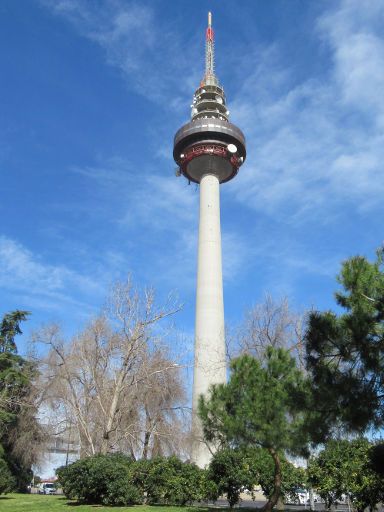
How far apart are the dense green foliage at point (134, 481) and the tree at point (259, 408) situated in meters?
5.69

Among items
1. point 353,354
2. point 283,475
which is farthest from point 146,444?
point 353,354

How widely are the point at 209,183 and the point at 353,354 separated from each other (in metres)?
39.1

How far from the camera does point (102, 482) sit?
65.1ft

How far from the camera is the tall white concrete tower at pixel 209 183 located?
39.2m

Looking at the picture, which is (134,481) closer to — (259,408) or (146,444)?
(259,408)

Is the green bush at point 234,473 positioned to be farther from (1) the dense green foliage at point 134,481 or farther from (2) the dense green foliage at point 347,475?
(2) the dense green foliage at point 347,475

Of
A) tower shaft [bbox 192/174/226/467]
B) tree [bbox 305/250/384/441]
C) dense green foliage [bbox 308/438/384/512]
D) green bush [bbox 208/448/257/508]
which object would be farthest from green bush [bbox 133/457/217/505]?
tower shaft [bbox 192/174/226/467]

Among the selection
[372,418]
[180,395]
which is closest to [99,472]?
[372,418]

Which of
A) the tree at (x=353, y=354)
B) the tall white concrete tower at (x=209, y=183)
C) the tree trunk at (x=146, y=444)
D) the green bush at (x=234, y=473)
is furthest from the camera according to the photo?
the tall white concrete tower at (x=209, y=183)

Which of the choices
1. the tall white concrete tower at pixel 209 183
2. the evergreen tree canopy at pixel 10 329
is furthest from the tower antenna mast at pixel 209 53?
the evergreen tree canopy at pixel 10 329

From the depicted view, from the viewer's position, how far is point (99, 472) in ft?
64.9

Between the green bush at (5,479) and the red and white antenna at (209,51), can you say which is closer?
the green bush at (5,479)

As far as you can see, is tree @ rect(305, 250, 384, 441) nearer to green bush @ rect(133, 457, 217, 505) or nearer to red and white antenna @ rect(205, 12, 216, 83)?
green bush @ rect(133, 457, 217, 505)

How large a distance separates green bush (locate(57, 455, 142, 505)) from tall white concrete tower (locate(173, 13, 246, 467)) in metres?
11.9
